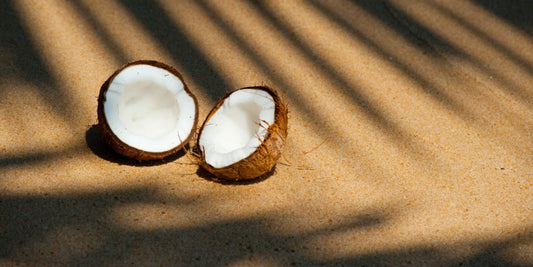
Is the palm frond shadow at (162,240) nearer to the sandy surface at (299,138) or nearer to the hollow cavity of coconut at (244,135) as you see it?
the sandy surface at (299,138)

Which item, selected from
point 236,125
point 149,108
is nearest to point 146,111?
point 149,108

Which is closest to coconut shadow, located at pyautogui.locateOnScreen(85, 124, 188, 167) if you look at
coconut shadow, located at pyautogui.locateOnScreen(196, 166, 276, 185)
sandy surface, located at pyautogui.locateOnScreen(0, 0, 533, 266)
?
sandy surface, located at pyautogui.locateOnScreen(0, 0, 533, 266)

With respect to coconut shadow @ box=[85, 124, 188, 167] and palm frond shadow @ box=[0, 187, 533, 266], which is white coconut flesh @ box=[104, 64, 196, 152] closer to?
coconut shadow @ box=[85, 124, 188, 167]

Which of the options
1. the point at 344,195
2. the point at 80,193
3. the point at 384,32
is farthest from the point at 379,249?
the point at 384,32

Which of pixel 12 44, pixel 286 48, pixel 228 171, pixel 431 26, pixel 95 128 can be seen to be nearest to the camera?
pixel 228 171

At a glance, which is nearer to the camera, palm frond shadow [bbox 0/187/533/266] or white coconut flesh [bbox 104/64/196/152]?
palm frond shadow [bbox 0/187/533/266]

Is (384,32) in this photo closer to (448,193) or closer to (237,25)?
(237,25)

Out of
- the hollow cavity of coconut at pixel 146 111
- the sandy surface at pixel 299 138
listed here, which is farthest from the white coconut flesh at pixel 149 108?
the sandy surface at pixel 299 138
